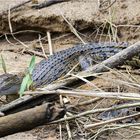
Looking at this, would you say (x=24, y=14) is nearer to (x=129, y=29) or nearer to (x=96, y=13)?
(x=96, y=13)

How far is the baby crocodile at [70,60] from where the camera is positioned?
15.6ft

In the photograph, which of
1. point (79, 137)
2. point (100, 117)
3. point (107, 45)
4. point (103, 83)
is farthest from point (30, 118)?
point (107, 45)

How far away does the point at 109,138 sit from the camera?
3.22 metres

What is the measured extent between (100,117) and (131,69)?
120 cm

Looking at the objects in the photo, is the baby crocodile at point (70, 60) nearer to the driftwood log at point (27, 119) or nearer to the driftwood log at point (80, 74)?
the driftwood log at point (80, 74)

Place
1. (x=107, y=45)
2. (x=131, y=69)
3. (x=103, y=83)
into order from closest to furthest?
(x=103, y=83)
(x=131, y=69)
(x=107, y=45)

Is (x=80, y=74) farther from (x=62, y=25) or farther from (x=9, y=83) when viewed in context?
(x=62, y=25)

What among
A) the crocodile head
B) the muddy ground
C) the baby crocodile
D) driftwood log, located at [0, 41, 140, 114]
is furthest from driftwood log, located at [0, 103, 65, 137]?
the muddy ground

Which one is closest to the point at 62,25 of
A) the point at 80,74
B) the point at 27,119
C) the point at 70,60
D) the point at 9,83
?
the point at 70,60

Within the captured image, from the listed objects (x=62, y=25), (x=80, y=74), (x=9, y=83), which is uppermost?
(x=62, y=25)

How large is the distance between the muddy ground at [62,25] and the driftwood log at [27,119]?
2.31m

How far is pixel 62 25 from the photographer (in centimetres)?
581

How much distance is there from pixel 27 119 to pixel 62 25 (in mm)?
3243

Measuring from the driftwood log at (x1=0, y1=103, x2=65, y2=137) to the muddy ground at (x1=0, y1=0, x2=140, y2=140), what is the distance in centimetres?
231
